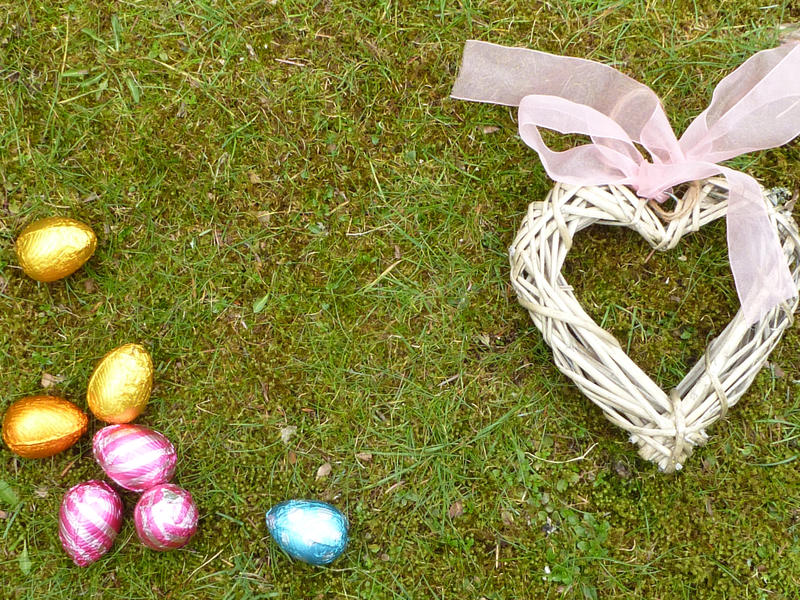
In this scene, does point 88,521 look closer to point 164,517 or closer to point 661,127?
point 164,517

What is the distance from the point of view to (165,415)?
2.10 metres

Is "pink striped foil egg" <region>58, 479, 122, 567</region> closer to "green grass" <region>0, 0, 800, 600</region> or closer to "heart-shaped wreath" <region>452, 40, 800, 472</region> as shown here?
"green grass" <region>0, 0, 800, 600</region>

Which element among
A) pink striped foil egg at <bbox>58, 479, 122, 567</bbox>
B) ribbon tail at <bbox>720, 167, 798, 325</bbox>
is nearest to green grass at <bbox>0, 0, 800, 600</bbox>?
pink striped foil egg at <bbox>58, 479, 122, 567</bbox>

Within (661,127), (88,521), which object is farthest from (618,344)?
(88,521)

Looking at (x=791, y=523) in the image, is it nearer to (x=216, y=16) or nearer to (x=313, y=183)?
(x=313, y=183)

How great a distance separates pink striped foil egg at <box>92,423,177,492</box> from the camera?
6.18 feet

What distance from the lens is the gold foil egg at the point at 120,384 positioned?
190cm

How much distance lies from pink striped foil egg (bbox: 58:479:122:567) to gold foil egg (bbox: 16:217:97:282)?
2.12 feet

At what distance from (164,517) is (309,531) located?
408mm


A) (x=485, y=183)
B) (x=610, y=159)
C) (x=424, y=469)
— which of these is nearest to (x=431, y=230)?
(x=485, y=183)

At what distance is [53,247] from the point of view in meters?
1.96

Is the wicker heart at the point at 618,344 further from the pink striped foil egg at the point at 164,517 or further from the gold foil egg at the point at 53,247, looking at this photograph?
the gold foil egg at the point at 53,247

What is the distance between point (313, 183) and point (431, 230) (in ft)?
1.34

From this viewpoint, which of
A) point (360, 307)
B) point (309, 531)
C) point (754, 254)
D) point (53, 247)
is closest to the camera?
point (754, 254)
